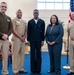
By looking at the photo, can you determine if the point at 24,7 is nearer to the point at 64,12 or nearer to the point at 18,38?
the point at 64,12

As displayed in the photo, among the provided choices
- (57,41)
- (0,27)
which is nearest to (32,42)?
(57,41)

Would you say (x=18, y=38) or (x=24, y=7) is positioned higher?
(x=24, y=7)

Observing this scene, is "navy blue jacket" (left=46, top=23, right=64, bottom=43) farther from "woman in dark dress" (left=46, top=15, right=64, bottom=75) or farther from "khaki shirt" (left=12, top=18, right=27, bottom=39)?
"khaki shirt" (left=12, top=18, right=27, bottom=39)

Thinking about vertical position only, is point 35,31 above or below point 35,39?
above

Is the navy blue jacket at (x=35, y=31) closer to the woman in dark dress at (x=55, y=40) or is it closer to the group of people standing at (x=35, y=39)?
the group of people standing at (x=35, y=39)

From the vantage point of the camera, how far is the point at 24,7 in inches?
409

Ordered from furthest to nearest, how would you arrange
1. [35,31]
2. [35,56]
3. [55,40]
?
[35,56] → [35,31] → [55,40]

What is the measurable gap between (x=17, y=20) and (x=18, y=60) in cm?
99

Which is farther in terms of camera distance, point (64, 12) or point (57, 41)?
point (64, 12)

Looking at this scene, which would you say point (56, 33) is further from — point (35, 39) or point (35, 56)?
point (35, 56)

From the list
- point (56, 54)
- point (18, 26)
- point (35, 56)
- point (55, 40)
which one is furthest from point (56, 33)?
point (18, 26)

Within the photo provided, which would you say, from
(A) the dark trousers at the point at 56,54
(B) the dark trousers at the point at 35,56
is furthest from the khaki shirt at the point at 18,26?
(A) the dark trousers at the point at 56,54

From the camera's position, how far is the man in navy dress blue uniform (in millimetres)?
5277

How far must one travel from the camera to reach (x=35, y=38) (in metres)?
5.29
